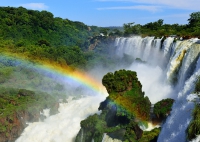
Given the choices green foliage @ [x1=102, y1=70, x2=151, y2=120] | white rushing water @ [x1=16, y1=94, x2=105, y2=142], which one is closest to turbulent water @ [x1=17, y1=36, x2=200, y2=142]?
white rushing water @ [x1=16, y1=94, x2=105, y2=142]

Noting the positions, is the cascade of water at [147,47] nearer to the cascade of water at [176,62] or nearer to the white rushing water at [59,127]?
the cascade of water at [176,62]

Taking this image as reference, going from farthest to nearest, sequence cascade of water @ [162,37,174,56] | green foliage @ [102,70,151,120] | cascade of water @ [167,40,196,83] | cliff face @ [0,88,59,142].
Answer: cascade of water @ [162,37,174,56] < cliff face @ [0,88,59,142] < cascade of water @ [167,40,196,83] < green foliage @ [102,70,151,120]

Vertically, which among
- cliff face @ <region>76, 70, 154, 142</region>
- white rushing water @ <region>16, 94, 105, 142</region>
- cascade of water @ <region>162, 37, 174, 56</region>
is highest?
cascade of water @ <region>162, 37, 174, 56</region>

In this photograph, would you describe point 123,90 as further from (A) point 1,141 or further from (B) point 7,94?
(B) point 7,94

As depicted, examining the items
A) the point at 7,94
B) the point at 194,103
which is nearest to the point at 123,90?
the point at 194,103

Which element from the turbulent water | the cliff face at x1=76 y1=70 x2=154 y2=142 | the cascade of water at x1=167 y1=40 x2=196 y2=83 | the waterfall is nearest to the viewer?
the waterfall

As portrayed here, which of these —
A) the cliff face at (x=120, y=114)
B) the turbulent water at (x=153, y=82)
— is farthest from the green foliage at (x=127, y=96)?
the turbulent water at (x=153, y=82)

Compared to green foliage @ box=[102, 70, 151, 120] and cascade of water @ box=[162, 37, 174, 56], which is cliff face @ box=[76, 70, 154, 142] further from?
cascade of water @ box=[162, 37, 174, 56]

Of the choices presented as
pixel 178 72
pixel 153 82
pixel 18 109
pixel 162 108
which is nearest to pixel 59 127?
pixel 18 109

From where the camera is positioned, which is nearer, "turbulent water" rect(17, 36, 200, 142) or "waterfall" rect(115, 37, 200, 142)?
"waterfall" rect(115, 37, 200, 142)
